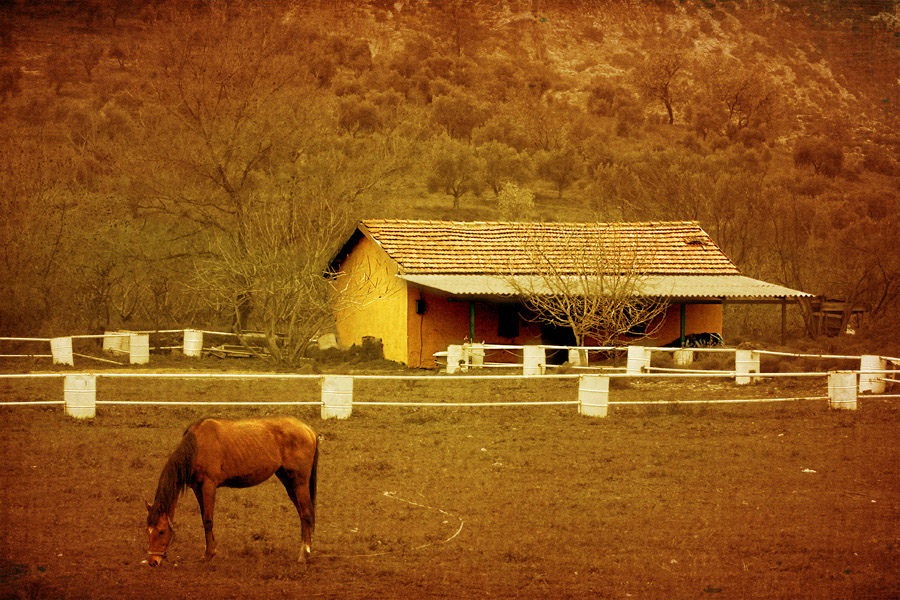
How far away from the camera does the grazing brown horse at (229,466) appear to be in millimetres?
5938

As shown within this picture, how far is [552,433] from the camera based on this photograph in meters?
13.0

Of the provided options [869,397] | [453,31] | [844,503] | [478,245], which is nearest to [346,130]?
[478,245]

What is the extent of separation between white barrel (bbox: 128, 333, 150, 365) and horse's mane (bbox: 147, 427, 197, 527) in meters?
18.5

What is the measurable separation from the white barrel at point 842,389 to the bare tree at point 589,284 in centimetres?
552

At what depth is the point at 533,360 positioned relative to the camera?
20219 millimetres

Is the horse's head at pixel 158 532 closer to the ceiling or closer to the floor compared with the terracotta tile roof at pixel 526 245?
closer to the floor

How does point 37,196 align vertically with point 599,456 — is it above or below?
above

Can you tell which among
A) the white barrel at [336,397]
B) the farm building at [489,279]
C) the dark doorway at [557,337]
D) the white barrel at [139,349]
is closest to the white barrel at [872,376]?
the farm building at [489,279]

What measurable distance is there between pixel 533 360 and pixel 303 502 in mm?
13852

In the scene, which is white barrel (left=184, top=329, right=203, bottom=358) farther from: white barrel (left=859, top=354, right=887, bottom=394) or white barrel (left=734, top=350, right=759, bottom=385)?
white barrel (left=859, top=354, right=887, bottom=394)

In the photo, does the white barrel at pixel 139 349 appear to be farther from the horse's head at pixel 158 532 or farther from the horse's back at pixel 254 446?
the horse's head at pixel 158 532

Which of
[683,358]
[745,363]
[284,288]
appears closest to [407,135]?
[284,288]

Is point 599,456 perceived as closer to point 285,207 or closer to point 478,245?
point 478,245

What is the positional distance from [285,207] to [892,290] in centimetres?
2406
